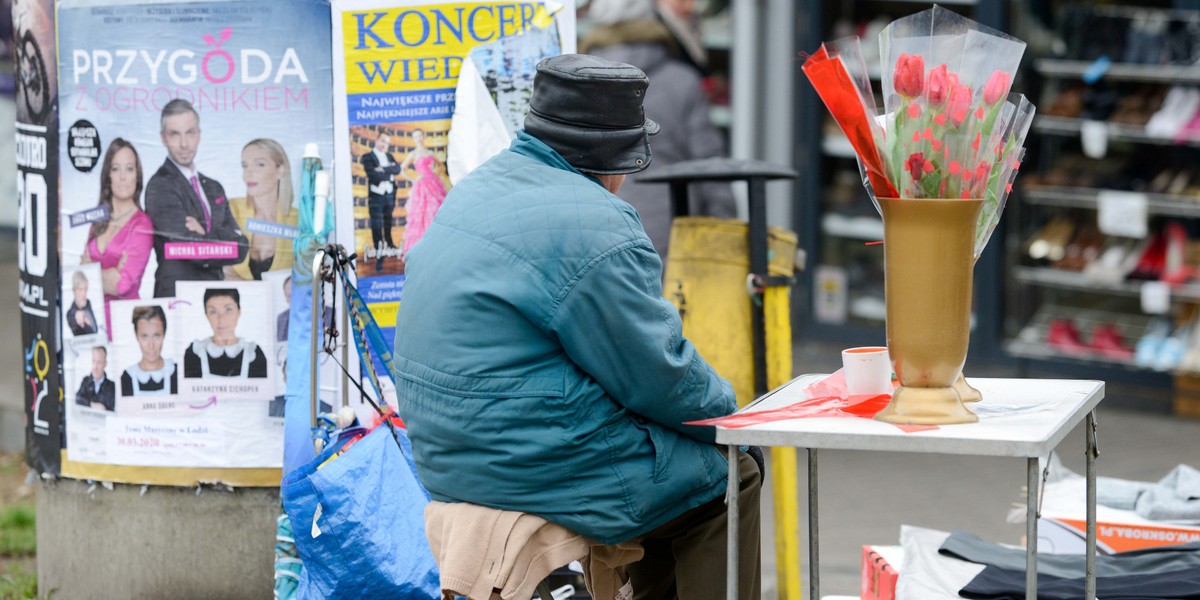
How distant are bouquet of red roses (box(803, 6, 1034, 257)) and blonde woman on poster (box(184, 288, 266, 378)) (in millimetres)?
1950

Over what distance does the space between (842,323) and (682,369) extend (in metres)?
5.27

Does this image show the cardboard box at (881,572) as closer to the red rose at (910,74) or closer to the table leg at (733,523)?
the table leg at (733,523)

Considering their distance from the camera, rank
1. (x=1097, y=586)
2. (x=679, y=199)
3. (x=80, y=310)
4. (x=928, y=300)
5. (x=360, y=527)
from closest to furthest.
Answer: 1. (x=928, y=300)
2. (x=1097, y=586)
3. (x=360, y=527)
4. (x=80, y=310)
5. (x=679, y=199)

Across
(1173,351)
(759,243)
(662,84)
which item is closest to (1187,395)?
(1173,351)

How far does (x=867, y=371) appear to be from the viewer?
2863 millimetres

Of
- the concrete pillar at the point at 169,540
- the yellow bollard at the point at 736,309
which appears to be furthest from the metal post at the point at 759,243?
the concrete pillar at the point at 169,540

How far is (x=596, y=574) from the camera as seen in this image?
3.07m

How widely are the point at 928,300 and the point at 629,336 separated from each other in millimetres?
559

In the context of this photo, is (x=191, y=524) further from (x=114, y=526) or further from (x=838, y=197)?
(x=838, y=197)

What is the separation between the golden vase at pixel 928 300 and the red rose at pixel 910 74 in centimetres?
19

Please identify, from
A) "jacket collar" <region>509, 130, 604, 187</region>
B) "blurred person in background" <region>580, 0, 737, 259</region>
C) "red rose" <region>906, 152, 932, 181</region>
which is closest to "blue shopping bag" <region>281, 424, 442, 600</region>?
"jacket collar" <region>509, 130, 604, 187</region>

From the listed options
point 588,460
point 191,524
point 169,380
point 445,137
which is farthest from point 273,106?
point 588,460

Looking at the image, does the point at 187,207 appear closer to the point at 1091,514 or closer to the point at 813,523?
the point at 813,523

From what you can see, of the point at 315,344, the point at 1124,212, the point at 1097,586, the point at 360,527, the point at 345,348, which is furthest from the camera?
the point at 1124,212
